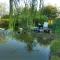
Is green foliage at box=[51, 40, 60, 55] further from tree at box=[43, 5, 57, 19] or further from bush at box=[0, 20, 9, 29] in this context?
bush at box=[0, 20, 9, 29]

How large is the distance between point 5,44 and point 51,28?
77 centimetres

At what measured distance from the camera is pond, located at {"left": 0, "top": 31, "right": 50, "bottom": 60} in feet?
17.5

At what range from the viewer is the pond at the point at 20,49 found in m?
5.33

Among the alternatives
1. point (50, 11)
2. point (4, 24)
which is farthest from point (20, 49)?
point (50, 11)

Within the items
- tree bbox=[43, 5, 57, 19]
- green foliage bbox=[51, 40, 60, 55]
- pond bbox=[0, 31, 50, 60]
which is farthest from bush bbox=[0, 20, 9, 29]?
green foliage bbox=[51, 40, 60, 55]

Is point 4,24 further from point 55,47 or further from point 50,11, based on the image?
point 55,47

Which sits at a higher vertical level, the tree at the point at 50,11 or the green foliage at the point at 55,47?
the tree at the point at 50,11

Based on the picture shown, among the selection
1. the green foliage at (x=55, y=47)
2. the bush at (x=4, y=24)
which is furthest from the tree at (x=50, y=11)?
the bush at (x=4, y=24)

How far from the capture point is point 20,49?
535cm

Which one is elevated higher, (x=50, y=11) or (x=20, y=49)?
(x=50, y=11)

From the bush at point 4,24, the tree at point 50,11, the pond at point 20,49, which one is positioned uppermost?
the tree at point 50,11

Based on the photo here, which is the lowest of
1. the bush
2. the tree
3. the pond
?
the pond

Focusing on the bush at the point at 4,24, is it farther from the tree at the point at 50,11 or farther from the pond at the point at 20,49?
the tree at the point at 50,11

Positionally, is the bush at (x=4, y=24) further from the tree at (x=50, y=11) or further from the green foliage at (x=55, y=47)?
the green foliage at (x=55, y=47)
